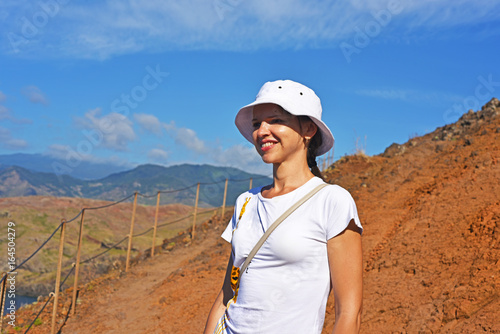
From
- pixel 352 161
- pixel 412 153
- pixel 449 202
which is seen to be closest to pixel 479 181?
pixel 449 202

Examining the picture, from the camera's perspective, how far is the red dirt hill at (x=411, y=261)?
518 centimetres

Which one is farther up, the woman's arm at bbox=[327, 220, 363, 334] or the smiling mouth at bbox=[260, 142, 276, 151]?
the smiling mouth at bbox=[260, 142, 276, 151]

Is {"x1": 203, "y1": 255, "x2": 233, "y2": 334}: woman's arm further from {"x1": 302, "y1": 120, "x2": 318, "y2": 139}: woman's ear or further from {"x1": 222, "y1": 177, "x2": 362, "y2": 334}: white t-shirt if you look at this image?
{"x1": 302, "y1": 120, "x2": 318, "y2": 139}: woman's ear

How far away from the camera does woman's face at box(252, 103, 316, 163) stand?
192 cm

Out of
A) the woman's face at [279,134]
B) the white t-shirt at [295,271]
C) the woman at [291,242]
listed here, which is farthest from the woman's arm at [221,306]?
the woman's face at [279,134]

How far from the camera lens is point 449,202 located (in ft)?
25.1

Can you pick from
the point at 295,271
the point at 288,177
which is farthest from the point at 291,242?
the point at 288,177

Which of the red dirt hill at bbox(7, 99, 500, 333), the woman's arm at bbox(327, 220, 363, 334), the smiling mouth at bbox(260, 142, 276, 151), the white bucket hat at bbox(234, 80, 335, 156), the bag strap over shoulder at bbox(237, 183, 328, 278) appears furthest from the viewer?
the red dirt hill at bbox(7, 99, 500, 333)

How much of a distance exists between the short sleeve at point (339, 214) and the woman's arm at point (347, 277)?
25 millimetres

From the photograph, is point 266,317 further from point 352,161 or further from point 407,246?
point 352,161

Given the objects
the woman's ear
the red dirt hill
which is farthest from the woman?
the red dirt hill

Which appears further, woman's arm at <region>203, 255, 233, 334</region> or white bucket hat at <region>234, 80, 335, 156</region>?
woman's arm at <region>203, 255, 233, 334</region>

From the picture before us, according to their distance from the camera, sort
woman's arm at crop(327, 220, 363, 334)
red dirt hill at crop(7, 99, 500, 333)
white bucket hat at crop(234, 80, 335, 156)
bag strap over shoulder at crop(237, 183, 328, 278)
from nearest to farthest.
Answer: woman's arm at crop(327, 220, 363, 334) < bag strap over shoulder at crop(237, 183, 328, 278) < white bucket hat at crop(234, 80, 335, 156) < red dirt hill at crop(7, 99, 500, 333)

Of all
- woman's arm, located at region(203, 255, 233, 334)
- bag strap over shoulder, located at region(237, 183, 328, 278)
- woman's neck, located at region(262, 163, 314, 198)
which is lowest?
woman's arm, located at region(203, 255, 233, 334)
